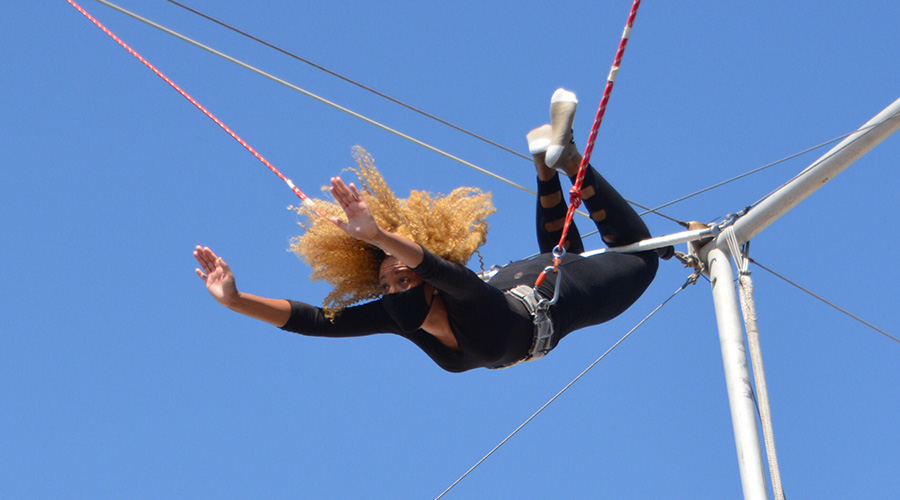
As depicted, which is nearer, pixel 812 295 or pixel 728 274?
pixel 728 274

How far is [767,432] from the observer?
489 cm

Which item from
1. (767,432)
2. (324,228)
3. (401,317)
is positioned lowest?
(767,432)

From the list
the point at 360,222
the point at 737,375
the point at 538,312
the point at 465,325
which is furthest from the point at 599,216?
the point at 360,222

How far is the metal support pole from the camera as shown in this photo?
16.1 feet

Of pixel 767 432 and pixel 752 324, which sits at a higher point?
pixel 752 324

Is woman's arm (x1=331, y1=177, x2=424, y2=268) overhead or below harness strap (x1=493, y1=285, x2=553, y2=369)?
below

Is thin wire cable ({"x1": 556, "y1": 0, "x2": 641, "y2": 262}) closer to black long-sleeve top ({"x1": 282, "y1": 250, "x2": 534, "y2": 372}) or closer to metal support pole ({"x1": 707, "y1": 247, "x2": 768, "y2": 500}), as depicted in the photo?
black long-sleeve top ({"x1": 282, "y1": 250, "x2": 534, "y2": 372})

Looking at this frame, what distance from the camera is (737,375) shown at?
5203 mm

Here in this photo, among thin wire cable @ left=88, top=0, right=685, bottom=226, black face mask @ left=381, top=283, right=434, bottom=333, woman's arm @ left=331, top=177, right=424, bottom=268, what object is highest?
thin wire cable @ left=88, top=0, right=685, bottom=226

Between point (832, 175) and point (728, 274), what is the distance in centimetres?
69

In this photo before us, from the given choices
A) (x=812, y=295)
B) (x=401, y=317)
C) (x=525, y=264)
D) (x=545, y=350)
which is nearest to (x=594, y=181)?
(x=525, y=264)

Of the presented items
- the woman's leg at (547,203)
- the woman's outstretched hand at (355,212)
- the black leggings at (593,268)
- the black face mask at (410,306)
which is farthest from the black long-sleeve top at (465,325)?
the woman's leg at (547,203)

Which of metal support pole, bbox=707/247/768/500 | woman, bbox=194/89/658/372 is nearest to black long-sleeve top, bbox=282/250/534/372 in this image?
woman, bbox=194/89/658/372

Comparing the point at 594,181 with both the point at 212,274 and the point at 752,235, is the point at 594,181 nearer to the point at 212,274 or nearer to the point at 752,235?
the point at 752,235
